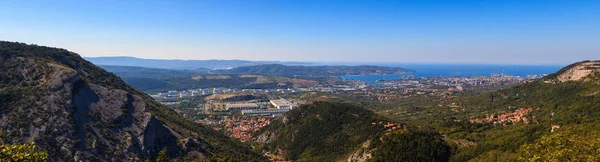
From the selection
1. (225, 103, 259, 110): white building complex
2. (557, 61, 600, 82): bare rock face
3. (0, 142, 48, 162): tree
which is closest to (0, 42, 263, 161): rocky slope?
(0, 142, 48, 162): tree

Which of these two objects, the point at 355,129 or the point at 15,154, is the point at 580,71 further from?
the point at 15,154

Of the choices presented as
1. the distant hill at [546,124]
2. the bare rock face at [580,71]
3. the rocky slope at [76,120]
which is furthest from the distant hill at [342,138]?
the bare rock face at [580,71]

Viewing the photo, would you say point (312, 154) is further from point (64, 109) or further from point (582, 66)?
point (582, 66)

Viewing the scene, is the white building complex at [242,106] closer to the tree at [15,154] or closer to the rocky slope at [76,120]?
the rocky slope at [76,120]

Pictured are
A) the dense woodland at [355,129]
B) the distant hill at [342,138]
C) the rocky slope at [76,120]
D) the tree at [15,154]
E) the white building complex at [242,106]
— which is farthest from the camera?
the white building complex at [242,106]

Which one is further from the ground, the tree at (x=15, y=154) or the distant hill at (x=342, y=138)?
the tree at (x=15, y=154)

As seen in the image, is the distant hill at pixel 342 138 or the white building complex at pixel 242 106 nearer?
the distant hill at pixel 342 138

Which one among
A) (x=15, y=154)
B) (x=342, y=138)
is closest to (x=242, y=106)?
(x=342, y=138)
